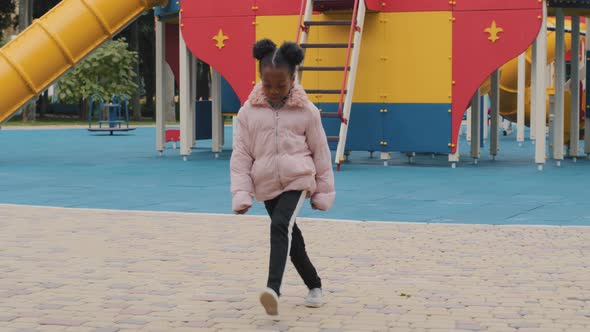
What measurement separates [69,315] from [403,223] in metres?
4.67

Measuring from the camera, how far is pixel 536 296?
621 cm

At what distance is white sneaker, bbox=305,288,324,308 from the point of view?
5.94m

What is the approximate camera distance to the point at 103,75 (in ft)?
155

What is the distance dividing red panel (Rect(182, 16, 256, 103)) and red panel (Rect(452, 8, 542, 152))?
12.3 feet

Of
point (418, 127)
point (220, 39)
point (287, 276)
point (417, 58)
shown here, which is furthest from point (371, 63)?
point (287, 276)

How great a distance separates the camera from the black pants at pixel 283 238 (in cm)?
565

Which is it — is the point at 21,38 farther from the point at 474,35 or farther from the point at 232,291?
the point at 232,291

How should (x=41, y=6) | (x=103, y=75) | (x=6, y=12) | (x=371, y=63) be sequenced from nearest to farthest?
1. (x=371, y=63)
2. (x=103, y=75)
3. (x=41, y=6)
4. (x=6, y=12)

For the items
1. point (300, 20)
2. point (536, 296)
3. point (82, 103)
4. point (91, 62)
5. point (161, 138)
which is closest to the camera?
point (536, 296)

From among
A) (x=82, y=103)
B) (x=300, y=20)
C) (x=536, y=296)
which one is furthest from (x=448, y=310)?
(x=82, y=103)

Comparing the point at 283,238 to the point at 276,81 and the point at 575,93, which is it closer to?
the point at 276,81

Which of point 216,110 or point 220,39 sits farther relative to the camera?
point 216,110

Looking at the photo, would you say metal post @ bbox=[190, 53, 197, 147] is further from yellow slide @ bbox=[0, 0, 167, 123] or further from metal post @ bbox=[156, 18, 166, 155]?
yellow slide @ bbox=[0, 0, 167, 123]

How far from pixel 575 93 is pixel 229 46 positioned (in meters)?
6.68
